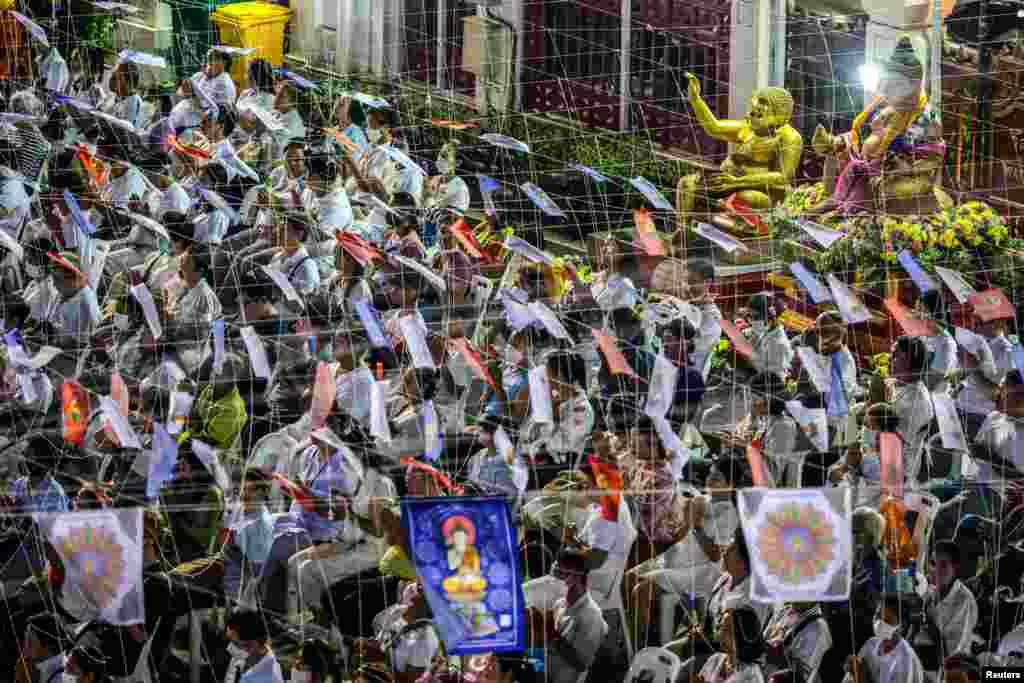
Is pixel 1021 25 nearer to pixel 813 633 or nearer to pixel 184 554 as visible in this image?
pixel 813 633

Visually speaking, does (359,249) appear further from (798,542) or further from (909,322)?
(798,542)

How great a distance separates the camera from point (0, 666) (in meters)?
5.45

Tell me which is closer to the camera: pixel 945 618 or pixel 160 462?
pixel 945 618

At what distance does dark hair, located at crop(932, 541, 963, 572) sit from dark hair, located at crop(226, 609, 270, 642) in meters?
1.49

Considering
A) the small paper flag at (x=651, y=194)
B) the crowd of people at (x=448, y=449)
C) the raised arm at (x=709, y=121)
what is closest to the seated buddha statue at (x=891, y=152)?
the raised arm at (x=709, y=121)

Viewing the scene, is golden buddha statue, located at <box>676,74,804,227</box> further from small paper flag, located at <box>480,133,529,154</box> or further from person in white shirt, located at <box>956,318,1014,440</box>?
person in white shirt, located at <box>956,318,1014,440</box>

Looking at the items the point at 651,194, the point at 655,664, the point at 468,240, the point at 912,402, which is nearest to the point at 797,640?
the point at 655,664

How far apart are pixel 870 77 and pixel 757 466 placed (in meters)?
2.07

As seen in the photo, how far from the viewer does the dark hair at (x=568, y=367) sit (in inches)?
235

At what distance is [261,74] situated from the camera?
7.87m

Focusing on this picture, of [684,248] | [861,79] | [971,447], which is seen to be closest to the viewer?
[971,447]

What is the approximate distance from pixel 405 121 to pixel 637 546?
253 cm

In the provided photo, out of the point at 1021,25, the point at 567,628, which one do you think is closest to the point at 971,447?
the point at 567,628

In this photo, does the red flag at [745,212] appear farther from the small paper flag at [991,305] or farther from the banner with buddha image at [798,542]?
the banner with buddha image at [798,542]
